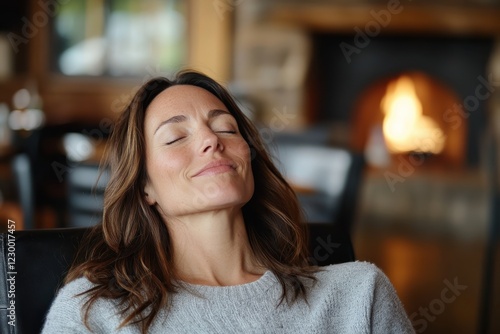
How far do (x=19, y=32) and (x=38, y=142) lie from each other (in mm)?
2591

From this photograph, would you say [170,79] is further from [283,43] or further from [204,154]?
[283,43]

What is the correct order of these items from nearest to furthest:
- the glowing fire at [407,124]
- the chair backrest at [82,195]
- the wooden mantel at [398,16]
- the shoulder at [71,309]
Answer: the shoulder at [71,309], the chair backrest at [82,195], the wooden mantel at [398,16], the glowing fire at [407,124]

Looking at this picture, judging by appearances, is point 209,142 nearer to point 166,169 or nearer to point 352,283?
point 166,169

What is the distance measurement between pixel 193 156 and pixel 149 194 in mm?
126

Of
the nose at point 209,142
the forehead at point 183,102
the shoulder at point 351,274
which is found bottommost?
the shoulder at point 351,274

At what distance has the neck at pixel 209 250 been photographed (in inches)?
60.9

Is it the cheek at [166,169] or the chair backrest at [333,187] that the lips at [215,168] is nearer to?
the cheek at [166,169]

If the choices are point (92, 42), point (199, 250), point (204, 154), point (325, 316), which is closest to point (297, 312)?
point (325, 316)

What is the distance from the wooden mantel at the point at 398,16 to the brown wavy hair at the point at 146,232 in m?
3.81

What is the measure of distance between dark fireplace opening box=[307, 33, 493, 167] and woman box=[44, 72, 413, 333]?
4.08m

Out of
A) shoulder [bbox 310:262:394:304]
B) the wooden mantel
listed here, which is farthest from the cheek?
the wooden mantel

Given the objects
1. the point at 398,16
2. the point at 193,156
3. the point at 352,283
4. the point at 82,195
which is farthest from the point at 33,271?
the point at 398,16

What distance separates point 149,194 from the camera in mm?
1616

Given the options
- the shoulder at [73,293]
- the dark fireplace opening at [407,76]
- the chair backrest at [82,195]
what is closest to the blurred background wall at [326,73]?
the dark fireplace opening at [407,76]
